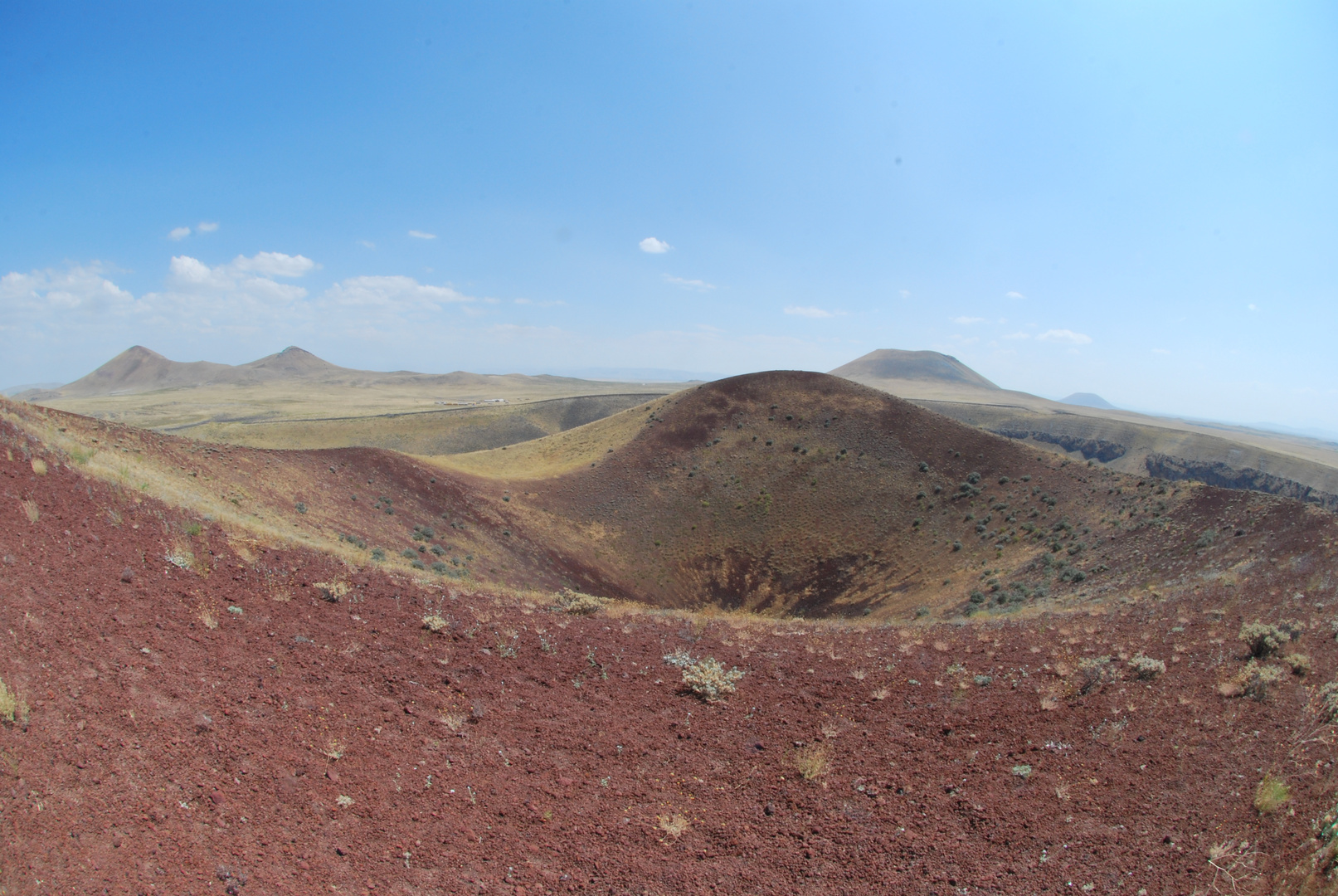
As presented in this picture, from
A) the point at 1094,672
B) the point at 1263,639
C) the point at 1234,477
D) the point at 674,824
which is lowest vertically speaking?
the point at 674,824

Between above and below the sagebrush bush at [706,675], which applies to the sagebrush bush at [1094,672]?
above

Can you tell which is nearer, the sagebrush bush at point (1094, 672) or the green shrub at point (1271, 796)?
the green shrub at point (1271, 796)

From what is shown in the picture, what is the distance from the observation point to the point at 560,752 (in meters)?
7.20

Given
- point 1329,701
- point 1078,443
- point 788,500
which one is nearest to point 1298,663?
point 1329,701

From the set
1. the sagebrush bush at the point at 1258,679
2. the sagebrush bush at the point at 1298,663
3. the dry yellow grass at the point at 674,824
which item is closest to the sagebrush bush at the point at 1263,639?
the sagebrush bush at the point at 1298,663

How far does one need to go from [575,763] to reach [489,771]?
1039 millimetres

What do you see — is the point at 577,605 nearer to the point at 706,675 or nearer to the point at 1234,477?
the point at 706,675

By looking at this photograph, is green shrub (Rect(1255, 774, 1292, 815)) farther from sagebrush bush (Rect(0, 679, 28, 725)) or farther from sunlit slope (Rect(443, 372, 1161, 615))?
sunlit slope (Rect(443, 372, 1161, 615))

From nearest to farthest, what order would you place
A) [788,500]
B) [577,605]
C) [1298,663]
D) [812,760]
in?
1. [812,760]
2. [1298,663]
3. [577,605]
4. [788,500]

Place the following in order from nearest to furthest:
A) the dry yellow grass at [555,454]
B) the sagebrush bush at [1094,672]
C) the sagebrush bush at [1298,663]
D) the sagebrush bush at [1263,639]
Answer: the sagebrush bush at [1298,663] → the sagebrush bush at [1094,672] → the sagebrush bush at [1263,639] → the dry yellow grass at [555,454]

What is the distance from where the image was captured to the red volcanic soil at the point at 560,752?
5.21 m

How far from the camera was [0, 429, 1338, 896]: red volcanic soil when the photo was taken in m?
5.21

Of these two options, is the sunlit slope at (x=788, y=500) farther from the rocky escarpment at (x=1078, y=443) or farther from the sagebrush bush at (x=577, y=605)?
the rocky escarpment at (x=1078, y=443)

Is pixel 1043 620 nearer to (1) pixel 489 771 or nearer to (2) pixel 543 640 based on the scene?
(2) pixel 543 640
